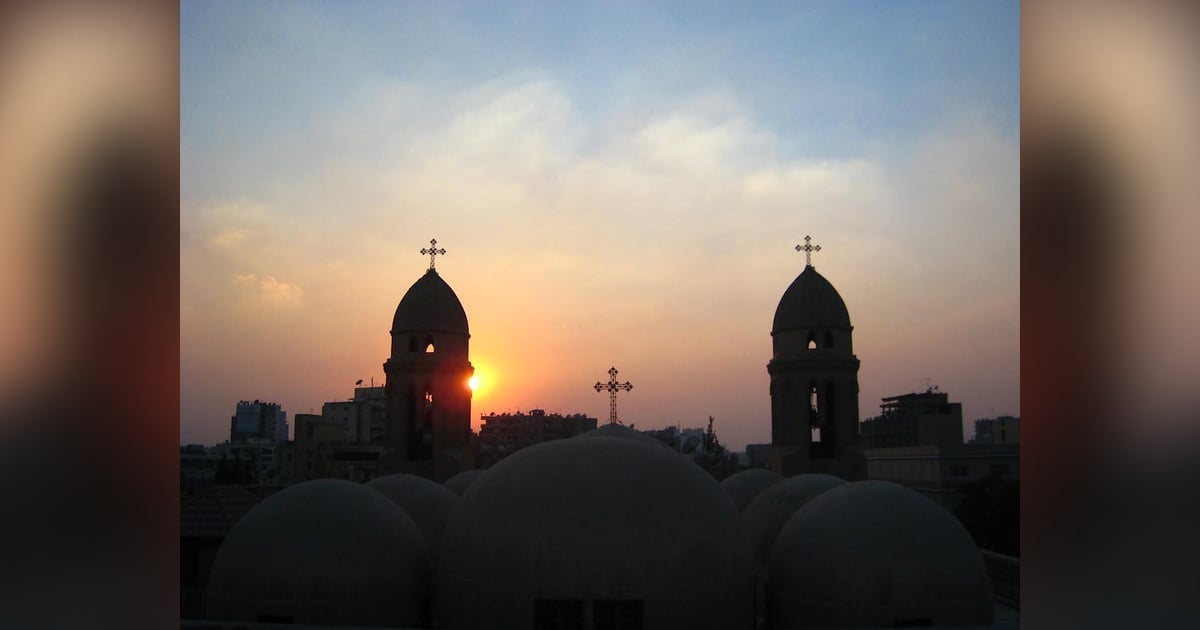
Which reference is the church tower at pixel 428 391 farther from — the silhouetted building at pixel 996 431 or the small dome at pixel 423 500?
the silhouetted building at pixel 996 431

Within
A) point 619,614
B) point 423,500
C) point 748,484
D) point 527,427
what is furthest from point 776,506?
point 527,427

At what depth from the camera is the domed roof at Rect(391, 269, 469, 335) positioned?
24156mm

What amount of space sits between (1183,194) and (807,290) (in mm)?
21923

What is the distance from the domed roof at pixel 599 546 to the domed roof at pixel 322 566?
1.18 m

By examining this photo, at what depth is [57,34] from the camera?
7.77ft

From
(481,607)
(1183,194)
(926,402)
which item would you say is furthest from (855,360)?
(926,402)

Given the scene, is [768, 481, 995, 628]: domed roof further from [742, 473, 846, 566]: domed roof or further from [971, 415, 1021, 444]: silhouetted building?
[971, 415, 1021, 444]: silhouetted building

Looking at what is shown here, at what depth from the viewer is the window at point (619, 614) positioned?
31.4ft

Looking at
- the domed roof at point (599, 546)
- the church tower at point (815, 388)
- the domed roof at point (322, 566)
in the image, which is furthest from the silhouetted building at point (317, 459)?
the domed roof at point (599, 546)

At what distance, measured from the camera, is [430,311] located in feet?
79.4

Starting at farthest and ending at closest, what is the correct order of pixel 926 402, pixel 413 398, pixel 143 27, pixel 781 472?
pixel 926 402, pixel 413 398, pixel 781 472, pixel 143 27

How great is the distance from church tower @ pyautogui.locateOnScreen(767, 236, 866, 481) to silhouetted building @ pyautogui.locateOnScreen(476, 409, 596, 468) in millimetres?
57468

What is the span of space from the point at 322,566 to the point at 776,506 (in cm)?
891

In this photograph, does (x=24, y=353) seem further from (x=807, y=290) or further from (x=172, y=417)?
(x=807, y=290)
